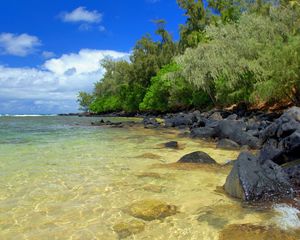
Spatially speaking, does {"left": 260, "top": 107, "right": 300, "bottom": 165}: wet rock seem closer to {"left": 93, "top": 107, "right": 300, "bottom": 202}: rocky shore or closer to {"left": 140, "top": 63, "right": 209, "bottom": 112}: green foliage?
{"left": 93, "top": 107, "right": 300, "bottom": 202}: rocky shore

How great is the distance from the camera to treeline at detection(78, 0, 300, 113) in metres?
26.0

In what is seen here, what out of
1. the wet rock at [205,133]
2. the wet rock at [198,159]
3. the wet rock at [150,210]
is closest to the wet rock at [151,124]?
the wet rock at [205,133]

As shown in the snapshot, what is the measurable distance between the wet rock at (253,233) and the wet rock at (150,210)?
1253mm

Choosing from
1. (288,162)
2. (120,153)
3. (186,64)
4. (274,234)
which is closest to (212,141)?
(120,153)

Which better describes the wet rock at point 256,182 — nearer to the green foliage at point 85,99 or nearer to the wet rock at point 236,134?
the wet rock at point 236,134

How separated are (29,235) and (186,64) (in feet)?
121

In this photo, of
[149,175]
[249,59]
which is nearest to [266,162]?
[149,175]

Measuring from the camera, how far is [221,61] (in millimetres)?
33938

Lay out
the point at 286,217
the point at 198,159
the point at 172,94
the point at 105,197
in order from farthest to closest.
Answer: the point at 172,94
the point at 198,159
the point at 105,197
the point at 286,217

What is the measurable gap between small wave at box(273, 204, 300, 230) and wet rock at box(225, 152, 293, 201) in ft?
1.79

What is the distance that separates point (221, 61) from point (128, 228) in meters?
29.9

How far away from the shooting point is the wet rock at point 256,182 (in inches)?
281

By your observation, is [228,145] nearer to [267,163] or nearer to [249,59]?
[267,163]

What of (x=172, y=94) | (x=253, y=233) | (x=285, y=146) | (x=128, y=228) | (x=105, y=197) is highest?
(x=172, y=94)
